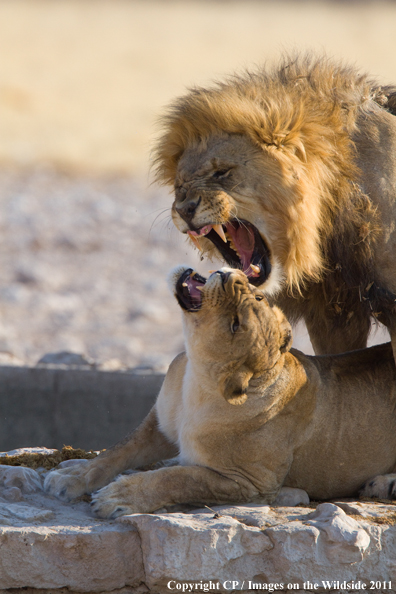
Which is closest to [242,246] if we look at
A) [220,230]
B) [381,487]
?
[220,230]

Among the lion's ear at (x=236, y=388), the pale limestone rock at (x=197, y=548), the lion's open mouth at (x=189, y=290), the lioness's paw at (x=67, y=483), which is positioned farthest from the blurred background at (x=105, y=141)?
the pale limestone rock at (x=197, y=548)

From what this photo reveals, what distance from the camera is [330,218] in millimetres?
4156

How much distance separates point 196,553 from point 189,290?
3.84ft

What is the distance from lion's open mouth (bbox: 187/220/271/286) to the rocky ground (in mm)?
2665

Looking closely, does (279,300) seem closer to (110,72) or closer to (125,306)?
(125,306)

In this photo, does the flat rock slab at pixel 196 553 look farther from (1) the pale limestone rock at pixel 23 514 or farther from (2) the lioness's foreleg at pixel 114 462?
(2) the lioness's foreleg at pixel 114 462

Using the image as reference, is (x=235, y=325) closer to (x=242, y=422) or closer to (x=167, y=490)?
(x=242, y=422)

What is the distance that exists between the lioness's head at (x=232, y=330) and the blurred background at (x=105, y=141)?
0.80 metres

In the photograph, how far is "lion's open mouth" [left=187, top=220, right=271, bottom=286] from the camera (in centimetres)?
401

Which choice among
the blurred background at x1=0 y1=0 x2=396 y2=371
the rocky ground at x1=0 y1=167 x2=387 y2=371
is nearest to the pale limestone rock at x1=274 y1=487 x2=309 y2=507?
the blurred background at x1=0 y1=0 x2=396 y2=371

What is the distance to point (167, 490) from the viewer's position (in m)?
3.64

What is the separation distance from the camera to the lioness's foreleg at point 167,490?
11.9 feet

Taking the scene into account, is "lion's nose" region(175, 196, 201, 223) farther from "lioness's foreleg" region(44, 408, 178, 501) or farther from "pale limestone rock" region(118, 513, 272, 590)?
"pale limestone rock" region(118, 513, 272, 590)

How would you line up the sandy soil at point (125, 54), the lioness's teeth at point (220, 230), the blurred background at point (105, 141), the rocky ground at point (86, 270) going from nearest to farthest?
the lioness's teeth at point (220, 230) → the rocky ground at point (86, 270) → the blurred background at point (105, 141) → the sandy soil at point (125, 54)
